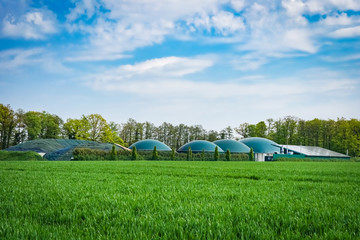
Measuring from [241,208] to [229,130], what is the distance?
4022 inches

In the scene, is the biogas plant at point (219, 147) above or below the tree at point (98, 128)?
below

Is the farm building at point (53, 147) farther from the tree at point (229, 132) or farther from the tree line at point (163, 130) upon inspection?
the tree at point (229, 132)

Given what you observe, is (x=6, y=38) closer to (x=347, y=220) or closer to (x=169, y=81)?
(x=169, y=81)

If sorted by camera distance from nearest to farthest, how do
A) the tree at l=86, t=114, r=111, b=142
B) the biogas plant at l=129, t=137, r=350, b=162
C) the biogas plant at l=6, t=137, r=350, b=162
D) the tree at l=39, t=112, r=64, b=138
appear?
the biogas plant at l=6, t=137, r=350, b=162, the tree at l=86, t=114, r=111, b=142, the biogas plant at l=129, t=137, r=350, b=162, the tree at l=39, t=112, r=64, b=138

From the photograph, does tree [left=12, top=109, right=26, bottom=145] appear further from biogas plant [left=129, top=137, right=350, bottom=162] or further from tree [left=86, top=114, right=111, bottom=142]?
biogas plant [left=129, top=137, right=350, bottom=162]

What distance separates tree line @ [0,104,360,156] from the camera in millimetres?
65562

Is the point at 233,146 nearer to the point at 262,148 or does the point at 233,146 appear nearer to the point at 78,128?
the point at 262,148

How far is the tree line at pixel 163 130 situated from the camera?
65562 millimetres

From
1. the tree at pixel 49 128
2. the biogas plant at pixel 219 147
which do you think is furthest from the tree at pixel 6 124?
the biogas plant at pixel 219 147

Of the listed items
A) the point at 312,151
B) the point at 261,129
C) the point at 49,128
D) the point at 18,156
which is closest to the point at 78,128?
the point at 49,128

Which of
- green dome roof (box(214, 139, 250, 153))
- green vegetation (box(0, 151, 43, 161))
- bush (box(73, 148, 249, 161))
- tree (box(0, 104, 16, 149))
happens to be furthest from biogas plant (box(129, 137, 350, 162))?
green vegetation (box(0, 151, 43, 161))

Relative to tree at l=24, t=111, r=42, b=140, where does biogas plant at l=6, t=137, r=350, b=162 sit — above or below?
below

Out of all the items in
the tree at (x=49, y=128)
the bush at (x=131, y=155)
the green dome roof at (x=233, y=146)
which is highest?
the tree at (x=49, y=128)

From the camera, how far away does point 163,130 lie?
9738cm
